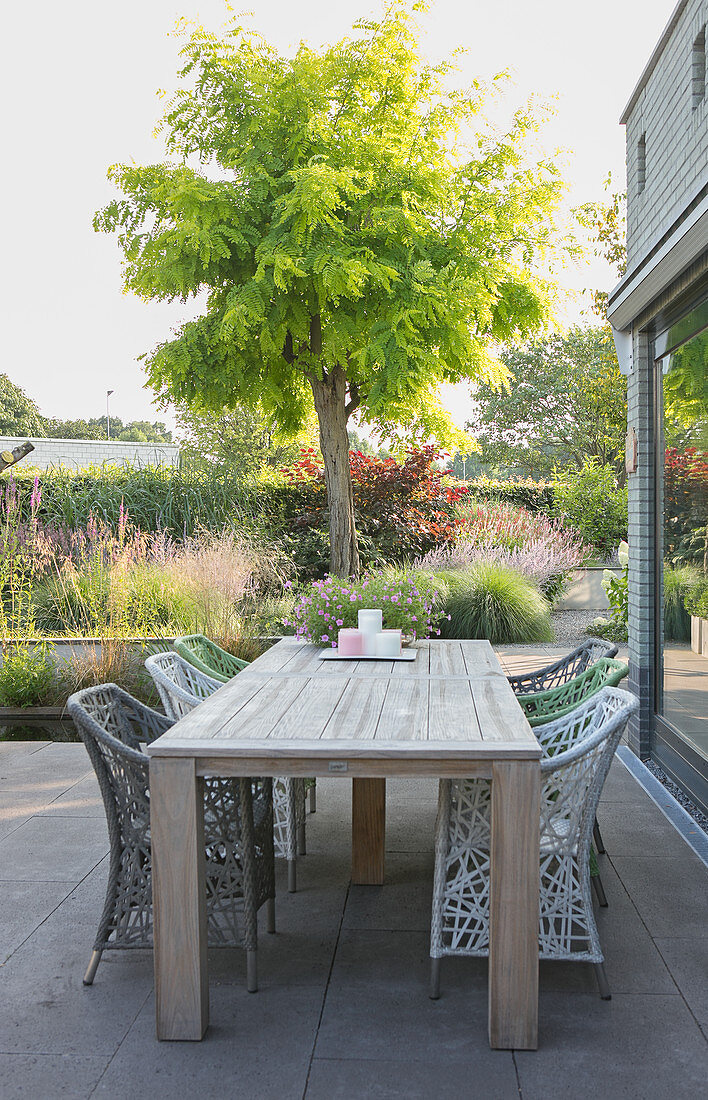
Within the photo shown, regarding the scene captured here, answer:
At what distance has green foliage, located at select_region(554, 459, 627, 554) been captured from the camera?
13.7 m

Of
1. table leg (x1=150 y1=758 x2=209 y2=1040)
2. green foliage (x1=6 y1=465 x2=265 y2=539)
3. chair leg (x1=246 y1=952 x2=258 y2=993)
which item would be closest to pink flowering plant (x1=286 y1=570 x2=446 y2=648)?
chair leg (x1=246 y1=952 x2=258 y2=993)

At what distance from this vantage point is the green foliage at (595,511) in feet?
44.9

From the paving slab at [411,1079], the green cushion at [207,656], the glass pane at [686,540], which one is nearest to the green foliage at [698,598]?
the glass pane at [686,540]

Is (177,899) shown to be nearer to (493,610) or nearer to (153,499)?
(493,610)

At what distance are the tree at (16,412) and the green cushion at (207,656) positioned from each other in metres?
36.0

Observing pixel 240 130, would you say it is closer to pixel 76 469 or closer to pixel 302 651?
pixel 76 469

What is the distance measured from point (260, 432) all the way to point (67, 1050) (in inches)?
564

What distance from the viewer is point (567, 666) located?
3.92m

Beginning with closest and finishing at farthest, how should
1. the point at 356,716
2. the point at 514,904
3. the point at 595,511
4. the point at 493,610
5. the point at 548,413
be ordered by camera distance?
1. the point at 514,904
2. the point at 356,716
3. the point at 493,610
4. the point at 595,511
5. the point at 548,413

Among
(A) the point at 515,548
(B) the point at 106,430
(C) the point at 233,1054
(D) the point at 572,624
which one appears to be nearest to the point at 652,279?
(C) the point at 233,1054

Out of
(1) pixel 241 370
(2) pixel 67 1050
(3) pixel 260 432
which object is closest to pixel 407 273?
(1) pixel 241 370

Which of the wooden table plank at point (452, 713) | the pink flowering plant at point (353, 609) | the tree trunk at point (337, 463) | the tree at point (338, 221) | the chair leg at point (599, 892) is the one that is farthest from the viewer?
the tree trunk at point (337, 463)

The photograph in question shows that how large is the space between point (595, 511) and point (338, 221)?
26.1ft

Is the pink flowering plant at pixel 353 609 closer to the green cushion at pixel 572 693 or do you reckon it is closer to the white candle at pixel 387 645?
the white candle at pixel 387 645
